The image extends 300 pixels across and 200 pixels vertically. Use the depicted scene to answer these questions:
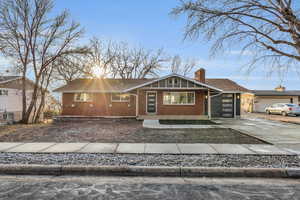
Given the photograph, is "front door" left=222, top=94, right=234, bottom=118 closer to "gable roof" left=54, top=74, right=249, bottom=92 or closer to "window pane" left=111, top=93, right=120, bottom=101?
"gable roof" left=54, top=74, right=249, bottom=92

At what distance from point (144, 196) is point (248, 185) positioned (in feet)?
7.19

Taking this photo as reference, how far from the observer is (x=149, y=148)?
568cm

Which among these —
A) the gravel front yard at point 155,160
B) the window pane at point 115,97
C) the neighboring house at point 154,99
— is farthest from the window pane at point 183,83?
the gravel front yard at point 155,160

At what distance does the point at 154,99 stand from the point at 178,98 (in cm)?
224

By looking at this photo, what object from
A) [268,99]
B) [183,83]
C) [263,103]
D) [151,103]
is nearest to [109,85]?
[151,103]

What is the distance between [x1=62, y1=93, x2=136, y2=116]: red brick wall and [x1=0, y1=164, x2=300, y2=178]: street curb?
11.9m

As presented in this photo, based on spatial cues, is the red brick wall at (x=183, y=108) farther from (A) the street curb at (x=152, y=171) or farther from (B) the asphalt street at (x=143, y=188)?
(B) the asphalt street at (x=143, y=188)

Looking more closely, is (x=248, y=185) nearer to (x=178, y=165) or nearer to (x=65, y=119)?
(x=178, y=165)

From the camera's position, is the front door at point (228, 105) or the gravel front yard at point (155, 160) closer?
the gravel front yard at point (155, 160)

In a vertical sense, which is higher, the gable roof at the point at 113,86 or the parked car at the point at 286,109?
the gable roof at the point at 113,86

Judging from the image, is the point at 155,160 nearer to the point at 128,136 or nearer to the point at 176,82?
the point at 128,136

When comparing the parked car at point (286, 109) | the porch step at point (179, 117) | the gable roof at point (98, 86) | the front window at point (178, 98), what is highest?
the gable roof at point (98, 86)

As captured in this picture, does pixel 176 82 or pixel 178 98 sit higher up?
pixel 176 82

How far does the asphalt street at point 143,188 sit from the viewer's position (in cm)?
294
